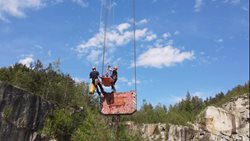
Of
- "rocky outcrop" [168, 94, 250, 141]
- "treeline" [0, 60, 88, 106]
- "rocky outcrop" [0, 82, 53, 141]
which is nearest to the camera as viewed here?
"rocky outcrop" [0, 82, 53, 141]

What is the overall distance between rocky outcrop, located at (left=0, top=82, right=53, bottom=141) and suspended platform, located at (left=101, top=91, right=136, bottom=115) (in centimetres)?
1994

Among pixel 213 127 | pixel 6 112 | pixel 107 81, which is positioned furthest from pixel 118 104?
pixel 213 127

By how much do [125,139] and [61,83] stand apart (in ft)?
67.6

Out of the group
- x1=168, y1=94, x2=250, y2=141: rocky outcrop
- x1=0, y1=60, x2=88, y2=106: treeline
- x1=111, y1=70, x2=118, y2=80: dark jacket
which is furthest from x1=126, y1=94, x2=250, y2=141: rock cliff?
x1=111, y1=70, x2=118, y2=80: dark jacket

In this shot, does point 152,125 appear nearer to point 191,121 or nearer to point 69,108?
point 191,121

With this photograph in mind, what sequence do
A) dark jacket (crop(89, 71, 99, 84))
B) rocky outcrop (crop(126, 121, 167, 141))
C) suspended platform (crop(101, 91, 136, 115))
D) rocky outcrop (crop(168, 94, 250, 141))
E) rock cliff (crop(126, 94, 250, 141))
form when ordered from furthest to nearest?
rocky outcrop (crop(168, 94, 250, 141)) < rock cliff (crop(126, 94, 250, 141)) < rocky outcrop (crop(126, 121, 167, 141)) < suspended platform (crop(101, 91, 136, 115)) < dark jacket (crop(89, 71, 99, 84))

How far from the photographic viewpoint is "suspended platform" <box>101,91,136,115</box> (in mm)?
19109

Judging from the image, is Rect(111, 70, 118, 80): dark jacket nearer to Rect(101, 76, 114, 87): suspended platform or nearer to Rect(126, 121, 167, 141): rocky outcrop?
Rect(101, 76, 114, 87): suspended platform

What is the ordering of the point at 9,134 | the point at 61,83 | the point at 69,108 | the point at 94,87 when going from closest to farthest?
the point at 94,87 → the point at 9,134 → the point at 69,108 → the point at 61,83

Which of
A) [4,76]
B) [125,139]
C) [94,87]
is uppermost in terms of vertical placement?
[4,76]

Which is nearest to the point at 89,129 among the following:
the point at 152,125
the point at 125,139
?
the point at 125,139

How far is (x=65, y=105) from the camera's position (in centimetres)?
4844

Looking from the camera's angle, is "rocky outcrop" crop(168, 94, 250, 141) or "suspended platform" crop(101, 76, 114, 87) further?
"rocky outcrop" crop(168, 94, 250, 141)

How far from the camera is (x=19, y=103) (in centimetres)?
3891
